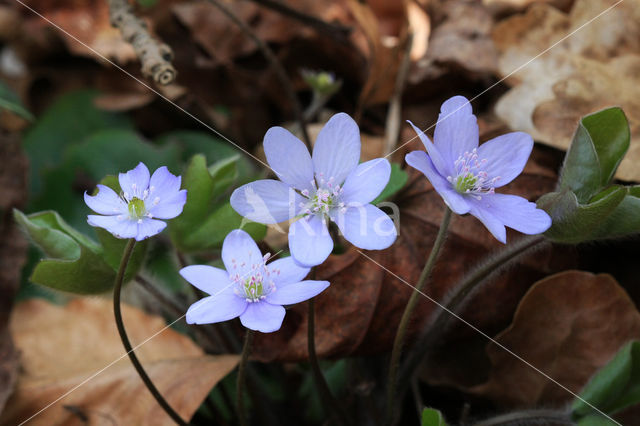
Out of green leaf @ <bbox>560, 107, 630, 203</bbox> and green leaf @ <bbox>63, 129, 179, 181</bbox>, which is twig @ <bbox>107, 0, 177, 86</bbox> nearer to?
green leaf @ <bbox>63, 129, 179, 181</bbox>

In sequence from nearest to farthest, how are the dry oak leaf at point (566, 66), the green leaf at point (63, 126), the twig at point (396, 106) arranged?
1. the dry oak leaf at point (566, 66)
2. the twig at point (396, 106)
3. the green leaf at point (63, 126)

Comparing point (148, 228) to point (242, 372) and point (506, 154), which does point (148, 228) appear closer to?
point (242, 372)

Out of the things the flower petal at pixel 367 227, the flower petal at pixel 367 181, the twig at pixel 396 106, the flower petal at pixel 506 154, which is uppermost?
the twig at pixel 396 106

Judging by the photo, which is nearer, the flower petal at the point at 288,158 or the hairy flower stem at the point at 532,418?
the flower petal at the point at 288,158

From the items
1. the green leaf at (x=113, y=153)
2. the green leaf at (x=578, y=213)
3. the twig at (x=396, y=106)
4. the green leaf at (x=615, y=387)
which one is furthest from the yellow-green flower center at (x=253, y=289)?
the green leaf at (x=113, y=153)

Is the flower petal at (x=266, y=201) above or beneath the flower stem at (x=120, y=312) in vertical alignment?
above

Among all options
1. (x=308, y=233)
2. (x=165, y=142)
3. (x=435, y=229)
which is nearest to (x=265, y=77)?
(x=165, y=142)

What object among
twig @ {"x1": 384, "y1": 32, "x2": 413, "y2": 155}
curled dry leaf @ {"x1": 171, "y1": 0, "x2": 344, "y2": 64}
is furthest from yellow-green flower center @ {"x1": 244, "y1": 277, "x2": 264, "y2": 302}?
curled dry leaf @ {"x1": 171, "y1": 0, "x2": 344, "y2": 64}

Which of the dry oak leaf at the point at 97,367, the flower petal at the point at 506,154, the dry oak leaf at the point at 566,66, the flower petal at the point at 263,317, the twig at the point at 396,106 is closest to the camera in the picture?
the flower petal at the point at 263,317

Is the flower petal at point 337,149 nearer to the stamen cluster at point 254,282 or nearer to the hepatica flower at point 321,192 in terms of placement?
the hepatica flower at point 321,192
